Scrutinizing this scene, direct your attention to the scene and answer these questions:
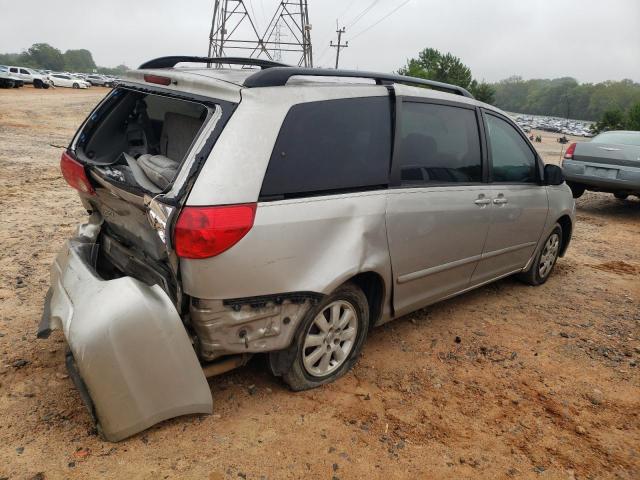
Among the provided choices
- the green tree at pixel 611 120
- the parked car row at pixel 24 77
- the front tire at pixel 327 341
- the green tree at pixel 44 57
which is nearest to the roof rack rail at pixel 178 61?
the front tire at pixel 327 341

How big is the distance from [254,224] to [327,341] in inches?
36.8

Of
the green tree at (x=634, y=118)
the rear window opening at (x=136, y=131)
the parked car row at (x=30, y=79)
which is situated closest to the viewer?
the rear window opening at (x=136, y=131)

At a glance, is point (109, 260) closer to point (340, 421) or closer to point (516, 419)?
point (340, 421)

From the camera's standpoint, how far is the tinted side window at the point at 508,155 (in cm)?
387

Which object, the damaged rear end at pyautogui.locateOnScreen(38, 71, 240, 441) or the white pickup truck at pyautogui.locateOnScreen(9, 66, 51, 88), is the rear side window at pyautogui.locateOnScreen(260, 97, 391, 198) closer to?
the damaged rear end at pyautogui.locateOnScreen(38, 71, 240, 441)

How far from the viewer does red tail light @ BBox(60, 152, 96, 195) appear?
3.07 m

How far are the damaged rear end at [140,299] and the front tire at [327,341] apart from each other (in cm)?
53

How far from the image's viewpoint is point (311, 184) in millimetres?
2580

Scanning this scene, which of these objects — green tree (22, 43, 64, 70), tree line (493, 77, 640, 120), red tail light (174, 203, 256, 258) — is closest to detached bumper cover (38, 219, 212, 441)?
red tail light (174, 203, 256, 258)

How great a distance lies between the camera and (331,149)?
8.86 ft

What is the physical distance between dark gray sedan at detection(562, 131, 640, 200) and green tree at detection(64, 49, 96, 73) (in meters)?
125

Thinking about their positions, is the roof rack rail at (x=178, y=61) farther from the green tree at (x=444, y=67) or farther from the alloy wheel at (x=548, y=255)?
the green tree at (x=444, y=67)

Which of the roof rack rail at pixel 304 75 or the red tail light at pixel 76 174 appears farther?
the red tail light at pixel 76 174

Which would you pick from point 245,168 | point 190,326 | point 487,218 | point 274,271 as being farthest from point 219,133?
point 487,218
